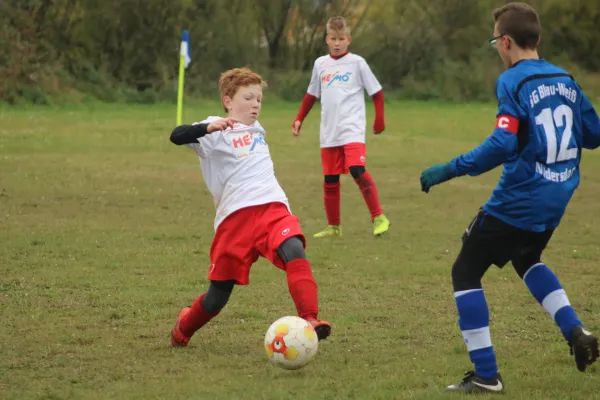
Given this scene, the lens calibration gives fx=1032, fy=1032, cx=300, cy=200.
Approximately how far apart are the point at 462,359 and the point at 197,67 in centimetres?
3093

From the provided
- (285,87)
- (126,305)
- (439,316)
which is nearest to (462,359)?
(439,316)

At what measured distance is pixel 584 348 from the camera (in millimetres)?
4758

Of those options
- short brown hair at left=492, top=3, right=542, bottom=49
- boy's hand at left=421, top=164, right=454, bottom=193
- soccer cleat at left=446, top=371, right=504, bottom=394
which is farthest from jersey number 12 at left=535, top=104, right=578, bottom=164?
soccer cleat at left=446, top=371, right=504, bottom=394

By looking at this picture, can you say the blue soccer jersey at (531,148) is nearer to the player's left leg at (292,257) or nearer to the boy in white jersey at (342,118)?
the player's left leg at (292,257)

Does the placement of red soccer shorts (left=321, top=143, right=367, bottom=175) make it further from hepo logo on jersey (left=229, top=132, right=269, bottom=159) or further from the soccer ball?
the soccer ball

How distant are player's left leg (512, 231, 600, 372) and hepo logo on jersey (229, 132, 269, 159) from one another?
1649 mm

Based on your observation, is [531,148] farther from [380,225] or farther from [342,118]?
[342,118]

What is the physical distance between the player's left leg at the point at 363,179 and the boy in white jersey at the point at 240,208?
14.4 feet

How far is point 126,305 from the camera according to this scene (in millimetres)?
6926

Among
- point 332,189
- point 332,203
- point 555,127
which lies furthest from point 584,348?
point 332,189

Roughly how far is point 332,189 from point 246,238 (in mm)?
4762

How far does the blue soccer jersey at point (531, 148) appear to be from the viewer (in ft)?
15.2

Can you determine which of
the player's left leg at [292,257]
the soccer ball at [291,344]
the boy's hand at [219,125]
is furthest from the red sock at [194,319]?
the boy's hand at [219,125]

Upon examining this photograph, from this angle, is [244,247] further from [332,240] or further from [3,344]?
[332,240]
